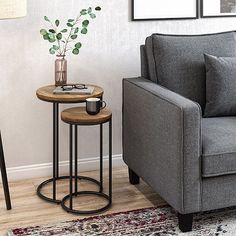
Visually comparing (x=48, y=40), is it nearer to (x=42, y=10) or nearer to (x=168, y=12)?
(x=42, y=10)

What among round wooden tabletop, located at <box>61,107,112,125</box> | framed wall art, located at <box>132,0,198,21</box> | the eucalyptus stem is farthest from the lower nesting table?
framed wall art, located at <box>132,0,198,21</box>

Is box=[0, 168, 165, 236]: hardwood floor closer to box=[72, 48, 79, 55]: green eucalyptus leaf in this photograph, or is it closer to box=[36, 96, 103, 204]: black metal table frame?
box=[36, 96, 103, 204]: black metal table frame

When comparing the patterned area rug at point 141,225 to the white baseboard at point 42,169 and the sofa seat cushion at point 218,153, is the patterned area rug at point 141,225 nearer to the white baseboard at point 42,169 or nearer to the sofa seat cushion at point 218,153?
the sofa seat cushion at point 218,153

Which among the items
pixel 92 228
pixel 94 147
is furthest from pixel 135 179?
pixel 92 228

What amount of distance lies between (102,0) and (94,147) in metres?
0.95

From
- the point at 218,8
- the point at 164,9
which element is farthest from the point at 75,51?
the point at 218,8

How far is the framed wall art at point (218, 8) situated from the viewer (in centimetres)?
378

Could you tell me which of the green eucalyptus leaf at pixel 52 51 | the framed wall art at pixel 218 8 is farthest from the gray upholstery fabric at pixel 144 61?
the framed wall art at pixel 218 8

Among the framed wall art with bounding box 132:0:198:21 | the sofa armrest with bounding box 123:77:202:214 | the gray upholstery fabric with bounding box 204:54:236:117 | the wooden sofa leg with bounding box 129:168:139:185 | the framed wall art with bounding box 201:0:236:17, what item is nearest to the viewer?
the sofa armrest with bounding box 123:77:202:214

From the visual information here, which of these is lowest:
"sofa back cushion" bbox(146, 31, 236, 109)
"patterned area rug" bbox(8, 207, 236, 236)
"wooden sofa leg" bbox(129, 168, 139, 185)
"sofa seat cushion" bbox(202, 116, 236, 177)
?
"patterned area rug" bbox(8, 207, 236, 236)

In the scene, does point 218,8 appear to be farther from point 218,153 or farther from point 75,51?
point 218,153

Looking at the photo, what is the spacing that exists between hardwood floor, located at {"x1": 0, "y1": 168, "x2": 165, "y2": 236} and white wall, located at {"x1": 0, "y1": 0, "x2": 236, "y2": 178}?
229 millimetres

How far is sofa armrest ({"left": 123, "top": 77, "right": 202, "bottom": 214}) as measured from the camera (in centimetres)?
272

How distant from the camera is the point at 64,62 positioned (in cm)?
331
